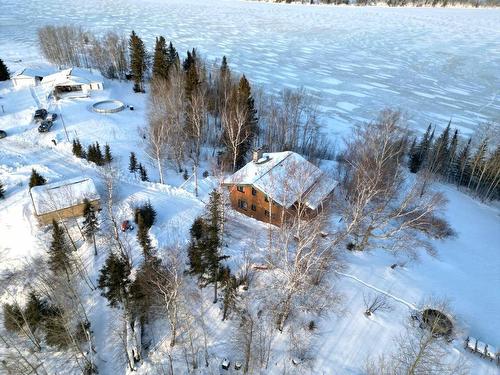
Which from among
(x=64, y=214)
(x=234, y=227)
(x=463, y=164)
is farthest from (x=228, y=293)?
(x=463, y=164)

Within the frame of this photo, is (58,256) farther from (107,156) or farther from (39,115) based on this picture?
(39,115)

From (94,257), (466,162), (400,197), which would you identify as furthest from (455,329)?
(466,162)

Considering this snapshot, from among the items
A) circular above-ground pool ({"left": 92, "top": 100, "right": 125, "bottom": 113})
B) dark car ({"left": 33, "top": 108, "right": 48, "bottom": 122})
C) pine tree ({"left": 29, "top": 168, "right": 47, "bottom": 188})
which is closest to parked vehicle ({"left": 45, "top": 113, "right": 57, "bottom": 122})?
dark car ({"left": 33, "top": 108, "right": 48, "bottom": 122})

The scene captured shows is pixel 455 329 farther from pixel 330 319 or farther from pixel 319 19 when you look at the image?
pixel 319 19

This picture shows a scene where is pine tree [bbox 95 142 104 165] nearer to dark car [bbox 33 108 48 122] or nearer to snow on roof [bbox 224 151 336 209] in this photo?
dark car [bbox 33 108 48 122]

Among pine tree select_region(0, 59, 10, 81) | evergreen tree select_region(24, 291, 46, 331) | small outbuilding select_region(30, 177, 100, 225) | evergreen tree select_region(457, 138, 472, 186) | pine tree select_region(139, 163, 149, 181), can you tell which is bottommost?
evergreen tree select_region(457, 138, 472, 186)
